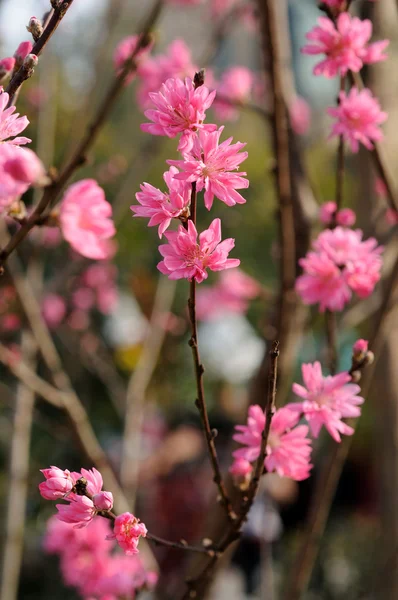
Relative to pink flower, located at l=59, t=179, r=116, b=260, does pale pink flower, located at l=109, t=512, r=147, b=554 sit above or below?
below

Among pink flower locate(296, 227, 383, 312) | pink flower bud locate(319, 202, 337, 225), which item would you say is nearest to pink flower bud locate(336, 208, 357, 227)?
pink flower bud locate(319, 202, 337, 225)

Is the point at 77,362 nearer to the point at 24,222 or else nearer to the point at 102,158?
the point at 102,158

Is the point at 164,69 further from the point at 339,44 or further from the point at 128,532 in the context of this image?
the point at 128,532

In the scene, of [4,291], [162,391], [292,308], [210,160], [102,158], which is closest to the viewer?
[210,160]

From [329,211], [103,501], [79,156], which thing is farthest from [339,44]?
[103,501]

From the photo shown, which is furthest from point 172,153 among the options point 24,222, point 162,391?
point 24,222

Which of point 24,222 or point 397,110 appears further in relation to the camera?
point 397,110

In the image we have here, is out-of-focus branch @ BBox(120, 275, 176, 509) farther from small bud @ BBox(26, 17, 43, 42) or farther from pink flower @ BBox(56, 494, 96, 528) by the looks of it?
small bud @ BBox(26, 17, 43, 42)
